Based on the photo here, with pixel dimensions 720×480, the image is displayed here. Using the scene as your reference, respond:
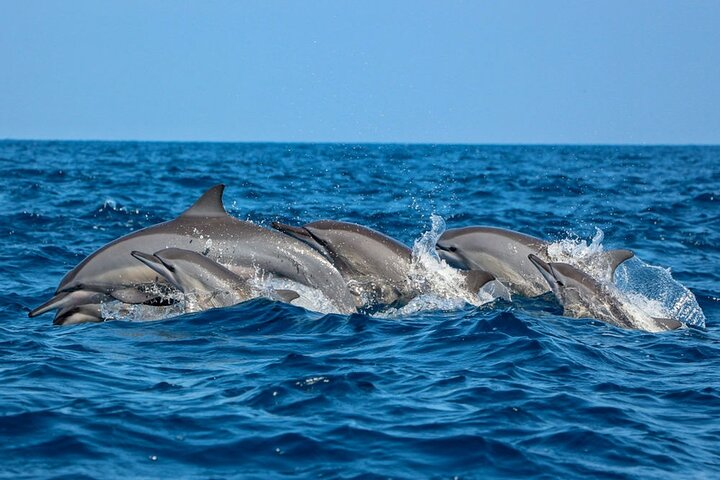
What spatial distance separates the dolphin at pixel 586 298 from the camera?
36.6ft

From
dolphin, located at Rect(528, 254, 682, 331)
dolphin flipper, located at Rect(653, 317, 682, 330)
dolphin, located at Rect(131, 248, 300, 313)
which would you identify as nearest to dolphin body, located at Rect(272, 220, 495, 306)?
dolphin, located at Rect(528, 254, 682, 331)

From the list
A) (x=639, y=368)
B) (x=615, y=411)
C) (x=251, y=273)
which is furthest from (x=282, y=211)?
(x=615, y=411)

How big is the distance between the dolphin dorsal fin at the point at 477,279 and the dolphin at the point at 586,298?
2.00ft

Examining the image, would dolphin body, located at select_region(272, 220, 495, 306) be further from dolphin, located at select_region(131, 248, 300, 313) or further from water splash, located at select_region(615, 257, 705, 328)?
water splash, located at select_region(615, 257, 705, 328)

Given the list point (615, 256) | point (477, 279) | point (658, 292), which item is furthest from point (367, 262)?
point (658, 292)

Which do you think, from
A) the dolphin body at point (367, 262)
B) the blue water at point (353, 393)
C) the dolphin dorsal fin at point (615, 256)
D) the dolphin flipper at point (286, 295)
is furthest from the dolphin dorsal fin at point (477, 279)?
the dolphin flipper at point (286, 295)

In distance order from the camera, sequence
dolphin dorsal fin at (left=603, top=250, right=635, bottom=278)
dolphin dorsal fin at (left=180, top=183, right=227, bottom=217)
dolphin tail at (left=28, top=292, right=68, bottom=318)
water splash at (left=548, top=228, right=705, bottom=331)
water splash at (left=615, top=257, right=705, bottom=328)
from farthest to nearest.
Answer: water splash at (left=615, top=257, right=705, bottom=328), dolphin dorsal fin at (left=603, top=250, right=635, bottom=278), water splash at (left=548, top=228, right=705, bottom=331), dolphin dorsal fin at (left=180, top=183, right=227, bottom=217), dolphin tail at (left=28, top=292, right=68, bottom=318)

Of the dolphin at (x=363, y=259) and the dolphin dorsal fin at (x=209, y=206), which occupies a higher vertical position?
the dolphin dorsal fin at (x=209, y=206)

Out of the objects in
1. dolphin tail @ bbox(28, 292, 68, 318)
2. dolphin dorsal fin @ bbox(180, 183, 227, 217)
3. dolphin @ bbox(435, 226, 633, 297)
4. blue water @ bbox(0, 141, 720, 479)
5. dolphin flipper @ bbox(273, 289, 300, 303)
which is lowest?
blue water @ bbox(0, 141, 720, 479)

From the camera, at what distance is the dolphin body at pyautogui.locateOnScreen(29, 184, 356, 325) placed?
35.8 ft

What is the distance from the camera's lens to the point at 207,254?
37.2ft

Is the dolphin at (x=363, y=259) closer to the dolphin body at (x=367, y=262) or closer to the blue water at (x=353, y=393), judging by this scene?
the dolphin body at (x=367, y=262)

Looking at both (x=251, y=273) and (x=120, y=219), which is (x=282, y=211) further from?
(x=251, y=273)

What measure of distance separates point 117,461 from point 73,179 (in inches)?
1011
